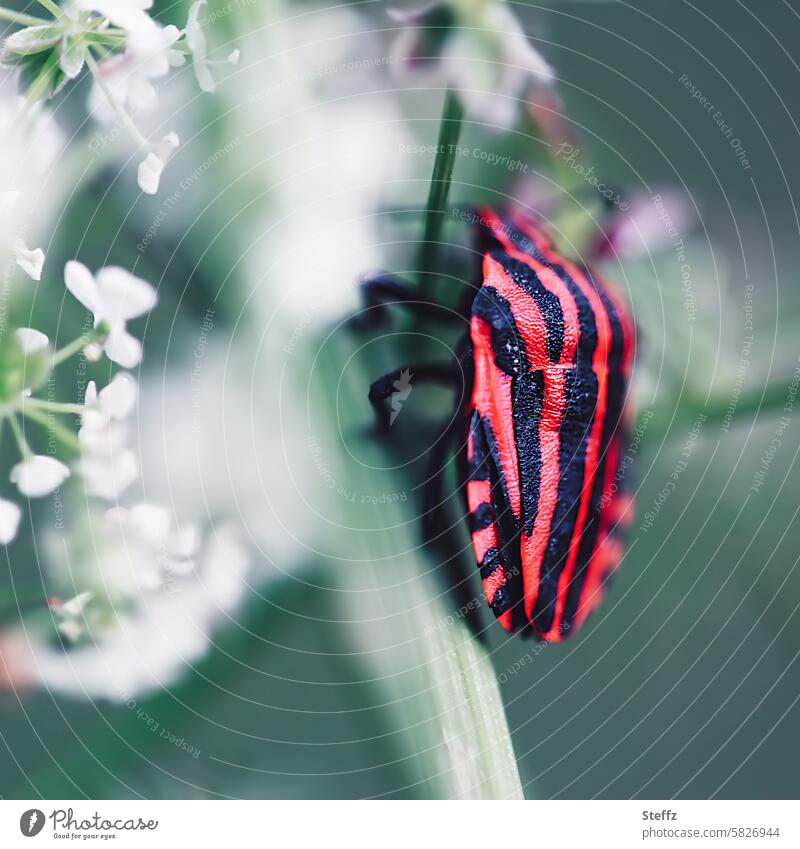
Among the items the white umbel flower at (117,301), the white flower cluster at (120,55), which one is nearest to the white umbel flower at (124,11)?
the white flower cluster at (120,55)

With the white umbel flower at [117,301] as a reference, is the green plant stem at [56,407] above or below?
below

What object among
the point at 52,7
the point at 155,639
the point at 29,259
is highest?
the point at 52,7

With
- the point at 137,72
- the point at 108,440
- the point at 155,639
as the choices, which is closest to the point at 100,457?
the point at 108,440

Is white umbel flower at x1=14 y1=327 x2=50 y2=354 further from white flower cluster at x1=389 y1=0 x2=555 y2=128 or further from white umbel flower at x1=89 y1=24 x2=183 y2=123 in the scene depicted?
white flower cluster at x1=389 y1=0 x2=555 y2=128

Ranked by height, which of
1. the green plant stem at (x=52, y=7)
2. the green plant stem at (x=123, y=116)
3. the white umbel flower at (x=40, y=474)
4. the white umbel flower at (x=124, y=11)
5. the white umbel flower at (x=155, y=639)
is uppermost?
the green plant stem at (x=52, y=7)

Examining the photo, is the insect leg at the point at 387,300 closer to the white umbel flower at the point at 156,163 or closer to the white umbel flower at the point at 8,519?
the white umbel flower at the point at 156,163

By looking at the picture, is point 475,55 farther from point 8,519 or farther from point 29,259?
point 8,519

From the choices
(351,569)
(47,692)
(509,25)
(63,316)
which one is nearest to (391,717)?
(351,569)
